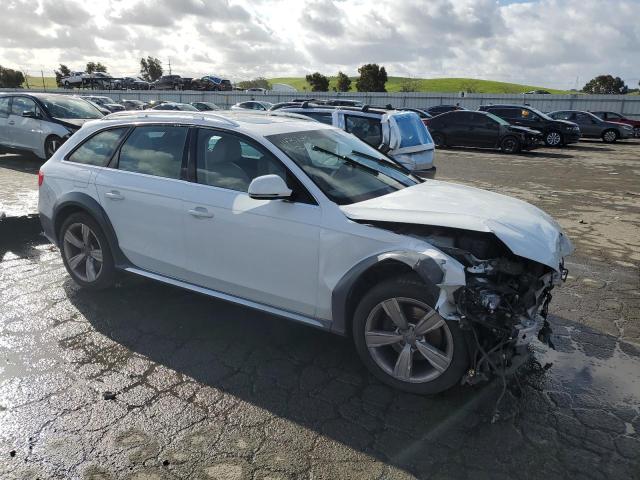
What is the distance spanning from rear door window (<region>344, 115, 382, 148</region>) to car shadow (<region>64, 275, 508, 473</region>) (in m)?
5.24

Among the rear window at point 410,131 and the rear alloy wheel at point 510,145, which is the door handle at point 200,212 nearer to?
the rear window at point 410,131

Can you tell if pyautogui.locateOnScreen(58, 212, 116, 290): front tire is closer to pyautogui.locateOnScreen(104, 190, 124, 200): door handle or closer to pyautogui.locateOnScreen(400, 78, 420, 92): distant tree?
pyautogui.locateOnScreen(104, 190, 124, 200): door handle

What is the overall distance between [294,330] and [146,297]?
5.06 ft

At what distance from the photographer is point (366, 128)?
9.12m

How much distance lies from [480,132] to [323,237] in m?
17.8

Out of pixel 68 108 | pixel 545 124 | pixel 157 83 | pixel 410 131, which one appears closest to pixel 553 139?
pixel 545 124

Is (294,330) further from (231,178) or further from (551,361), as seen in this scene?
(551,361)

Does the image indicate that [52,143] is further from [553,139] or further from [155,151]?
[553,139]

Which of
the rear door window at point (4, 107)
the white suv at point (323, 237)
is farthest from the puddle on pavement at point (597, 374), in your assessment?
the rear door window at point (4, 107)

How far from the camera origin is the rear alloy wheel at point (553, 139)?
835 inches

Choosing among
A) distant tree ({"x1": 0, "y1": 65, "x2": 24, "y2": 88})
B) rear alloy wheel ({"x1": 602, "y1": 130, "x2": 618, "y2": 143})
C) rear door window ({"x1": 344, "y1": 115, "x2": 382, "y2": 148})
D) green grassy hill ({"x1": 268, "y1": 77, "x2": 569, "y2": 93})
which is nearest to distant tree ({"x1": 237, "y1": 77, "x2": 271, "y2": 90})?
green grassy hill ({"x1": 268, "y1": 77, "x2": 569, "y2": 93})

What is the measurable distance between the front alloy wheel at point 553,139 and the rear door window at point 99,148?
20419 millimetres

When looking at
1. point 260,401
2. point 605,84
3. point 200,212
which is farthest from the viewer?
point 605,84

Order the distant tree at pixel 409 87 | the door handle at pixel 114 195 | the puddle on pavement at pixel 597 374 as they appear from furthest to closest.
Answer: the distant tree at pixel 409 87 < the door handle at pixel 114 195 < the puddle on pavement at pixel 597 374
